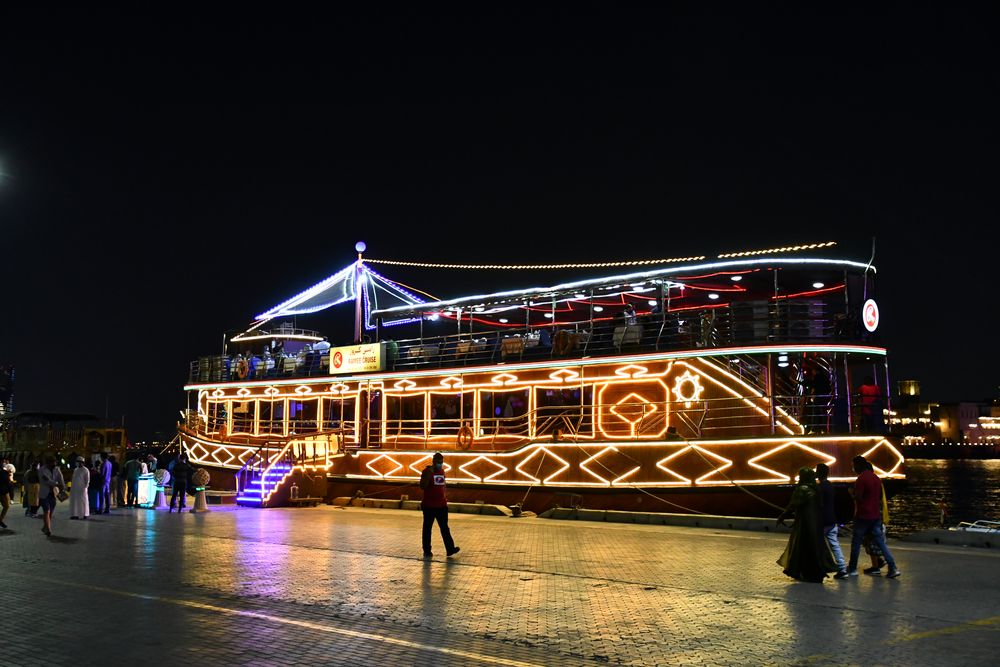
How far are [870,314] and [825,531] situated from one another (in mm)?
9078

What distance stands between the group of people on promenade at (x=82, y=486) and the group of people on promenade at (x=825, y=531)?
45.6ft

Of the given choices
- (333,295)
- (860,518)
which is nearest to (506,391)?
(333,295)

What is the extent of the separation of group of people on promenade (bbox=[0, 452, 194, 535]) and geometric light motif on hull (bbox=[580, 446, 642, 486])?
10.6 metres

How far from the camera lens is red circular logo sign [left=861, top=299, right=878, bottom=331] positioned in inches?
778

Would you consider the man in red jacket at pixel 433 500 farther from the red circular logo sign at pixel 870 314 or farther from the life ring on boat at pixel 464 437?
the red circular logo sign at pixel 870 314

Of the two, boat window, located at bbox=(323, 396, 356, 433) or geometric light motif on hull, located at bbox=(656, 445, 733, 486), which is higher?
boat window, located at bbox=(323, 396, 356, 433)

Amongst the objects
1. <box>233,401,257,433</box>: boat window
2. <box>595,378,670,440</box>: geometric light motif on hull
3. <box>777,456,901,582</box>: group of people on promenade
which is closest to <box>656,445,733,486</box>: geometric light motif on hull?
<box>595,378,670,440</box>: geometric light motif on hull

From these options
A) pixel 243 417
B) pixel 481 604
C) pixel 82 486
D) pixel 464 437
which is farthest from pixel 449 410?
pixel 481 604

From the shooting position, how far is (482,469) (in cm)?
2400

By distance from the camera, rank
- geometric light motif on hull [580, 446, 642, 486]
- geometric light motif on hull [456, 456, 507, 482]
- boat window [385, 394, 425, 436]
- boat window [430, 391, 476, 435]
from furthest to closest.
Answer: boat window [385, 394, 425, 436], boat window [430, 391, 476, 435], geometric light motif on hull [456, 456, 507, 482], geometric light motif on hull [580, 446, 642, 486]

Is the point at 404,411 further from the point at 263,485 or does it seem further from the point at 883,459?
the point at 883,459

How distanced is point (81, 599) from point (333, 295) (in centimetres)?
2178

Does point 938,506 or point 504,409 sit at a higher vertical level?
point 504,409

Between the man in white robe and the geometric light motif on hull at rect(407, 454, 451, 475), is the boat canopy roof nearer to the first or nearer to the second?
the geometric light motif on hull at rect(407, 454, 451, 475)
